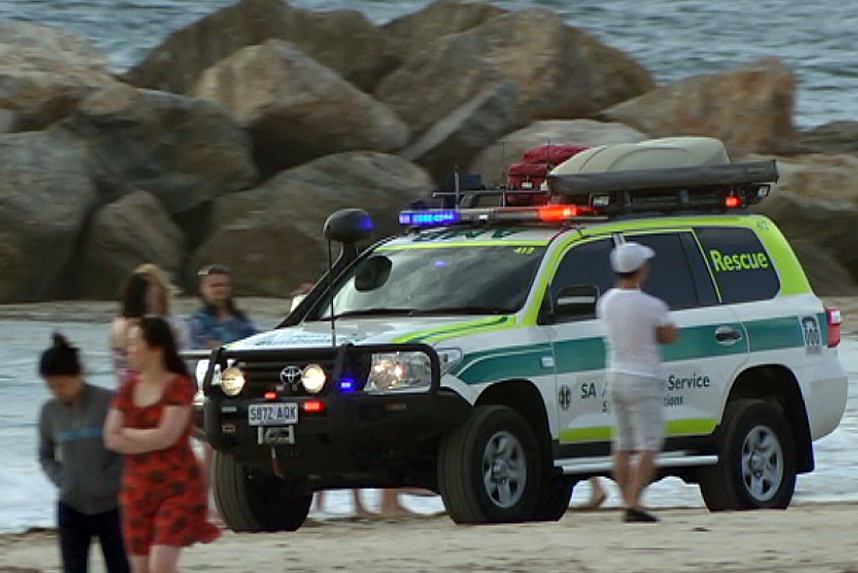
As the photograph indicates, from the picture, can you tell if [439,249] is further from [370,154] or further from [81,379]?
[370,154]

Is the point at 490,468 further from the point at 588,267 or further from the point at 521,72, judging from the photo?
the point at 521,72

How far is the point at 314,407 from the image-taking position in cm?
1204

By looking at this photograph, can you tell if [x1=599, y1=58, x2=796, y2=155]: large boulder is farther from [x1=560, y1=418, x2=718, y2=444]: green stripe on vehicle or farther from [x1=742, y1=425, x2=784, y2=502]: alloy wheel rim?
[x1=560, y1=418, x2=718, y2=444]: green stripe on vehicle

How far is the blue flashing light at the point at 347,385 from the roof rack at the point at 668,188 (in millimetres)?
1965

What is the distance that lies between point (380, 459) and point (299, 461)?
15.6 inches

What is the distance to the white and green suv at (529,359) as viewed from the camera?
12102 mm

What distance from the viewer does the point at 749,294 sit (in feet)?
45.4

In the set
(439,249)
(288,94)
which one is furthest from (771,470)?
(288,94)

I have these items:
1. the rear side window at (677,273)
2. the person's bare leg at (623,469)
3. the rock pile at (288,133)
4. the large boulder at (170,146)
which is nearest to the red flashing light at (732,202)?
the rear side window at (677,273)

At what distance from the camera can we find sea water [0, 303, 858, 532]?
14.4 m

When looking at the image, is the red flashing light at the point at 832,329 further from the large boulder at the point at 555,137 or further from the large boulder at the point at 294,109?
the large boulder at the point at 555,137

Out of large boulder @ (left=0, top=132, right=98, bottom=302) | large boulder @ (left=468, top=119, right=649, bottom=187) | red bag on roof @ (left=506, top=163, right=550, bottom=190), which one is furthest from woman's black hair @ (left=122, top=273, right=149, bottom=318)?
large boulder @ (left=468, top=119, right=649, bottom=187)

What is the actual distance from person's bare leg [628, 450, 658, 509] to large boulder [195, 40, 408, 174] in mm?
19848

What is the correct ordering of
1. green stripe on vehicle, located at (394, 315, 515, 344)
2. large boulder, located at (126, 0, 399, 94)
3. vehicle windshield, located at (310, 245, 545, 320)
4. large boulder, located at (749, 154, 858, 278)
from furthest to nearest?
1. large boulder, located at (126, 0, 399, 94)
2. large boulder, located at (749, 154, 858, 278)
3. vehicle windshield, located at (310, 245, 545, 320)
4. green stripe on vehicle, located at (394, 315, 515, 344)
